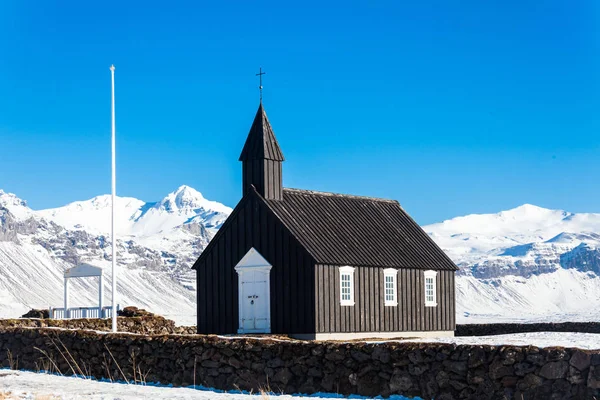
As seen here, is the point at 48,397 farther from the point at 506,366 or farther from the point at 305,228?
the point at 305,228

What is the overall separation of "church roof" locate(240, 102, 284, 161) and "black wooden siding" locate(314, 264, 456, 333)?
555 centimetres

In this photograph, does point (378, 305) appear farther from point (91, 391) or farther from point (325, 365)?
point (91, 391)

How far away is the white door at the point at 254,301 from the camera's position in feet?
126

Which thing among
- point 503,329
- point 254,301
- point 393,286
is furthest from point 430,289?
point 254,301

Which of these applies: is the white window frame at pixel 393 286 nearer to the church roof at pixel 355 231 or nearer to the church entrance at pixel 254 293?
the church roof at pixel 355 231

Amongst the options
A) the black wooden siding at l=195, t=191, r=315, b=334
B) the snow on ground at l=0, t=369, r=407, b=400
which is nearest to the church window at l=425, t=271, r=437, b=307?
the black wooden siding at l=195, t=191, r=315, b=334

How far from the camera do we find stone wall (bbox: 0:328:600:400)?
1841cm

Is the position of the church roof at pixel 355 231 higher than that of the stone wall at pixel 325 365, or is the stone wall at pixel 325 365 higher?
the church roof at pixel 355 231

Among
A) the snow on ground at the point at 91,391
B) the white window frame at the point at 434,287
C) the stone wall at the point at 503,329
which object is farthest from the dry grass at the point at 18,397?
the stone wall at the point at 503,329

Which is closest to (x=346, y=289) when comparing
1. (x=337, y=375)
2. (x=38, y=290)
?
(x=337, y=375)

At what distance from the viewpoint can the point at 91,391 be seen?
68.7ft

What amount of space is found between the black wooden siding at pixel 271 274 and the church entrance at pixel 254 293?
25 cm

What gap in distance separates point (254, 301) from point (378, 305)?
16.6 feet

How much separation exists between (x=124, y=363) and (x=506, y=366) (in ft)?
35.4
